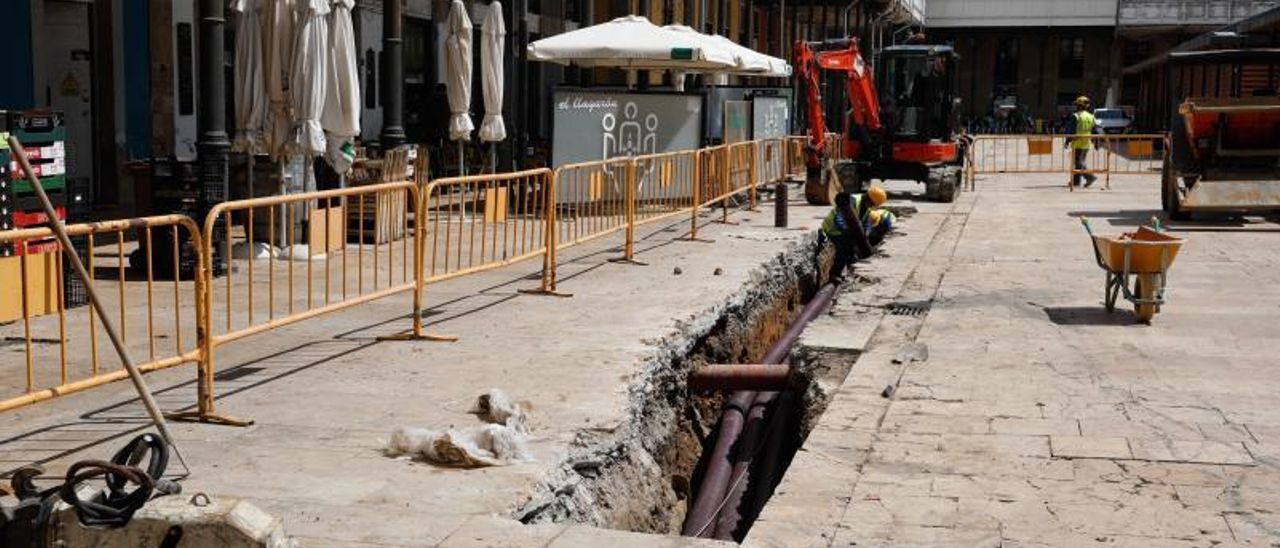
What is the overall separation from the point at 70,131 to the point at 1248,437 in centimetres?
1312

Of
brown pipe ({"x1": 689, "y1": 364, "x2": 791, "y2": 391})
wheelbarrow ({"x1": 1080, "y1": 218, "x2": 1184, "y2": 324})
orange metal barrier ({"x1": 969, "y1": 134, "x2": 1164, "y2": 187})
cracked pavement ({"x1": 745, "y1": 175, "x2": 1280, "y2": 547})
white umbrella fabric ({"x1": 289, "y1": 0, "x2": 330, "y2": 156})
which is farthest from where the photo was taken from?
orange metal barrier ({"x1": 969, "y1": 134, "x2": 1164, "y2": 187})

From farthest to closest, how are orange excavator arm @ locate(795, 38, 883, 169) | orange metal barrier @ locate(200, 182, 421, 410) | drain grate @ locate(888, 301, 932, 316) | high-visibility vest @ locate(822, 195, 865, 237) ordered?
orange excavator arm @ locate(795, 38, 883, 169) → high-visibility vest @ locate(822, 195, 865, 237) → drain grate @ locate(888, 301, 932, 316) → orange metal barrier @ locate(200, 182, 421, 410)

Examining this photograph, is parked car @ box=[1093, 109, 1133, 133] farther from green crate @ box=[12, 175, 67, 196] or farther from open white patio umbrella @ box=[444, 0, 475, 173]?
green crate @ box=[12, 175, 67, 196]

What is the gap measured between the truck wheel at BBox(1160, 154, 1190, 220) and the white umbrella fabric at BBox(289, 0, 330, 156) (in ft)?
37.8

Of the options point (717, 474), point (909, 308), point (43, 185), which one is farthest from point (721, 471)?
point (43, 185)

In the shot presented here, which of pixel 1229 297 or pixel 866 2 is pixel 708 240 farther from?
pixel 866 2

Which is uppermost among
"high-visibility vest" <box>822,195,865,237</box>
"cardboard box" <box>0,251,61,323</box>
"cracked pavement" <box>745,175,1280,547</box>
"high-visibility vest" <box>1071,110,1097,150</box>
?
"high-visibility vest" <box>1071,110,1097,150</box>

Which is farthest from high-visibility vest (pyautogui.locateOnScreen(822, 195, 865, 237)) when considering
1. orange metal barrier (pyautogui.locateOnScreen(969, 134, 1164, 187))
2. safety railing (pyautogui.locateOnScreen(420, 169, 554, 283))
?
orange metal barrier (pyautogui.locateOnScreen(969, 134, 1164, 187))

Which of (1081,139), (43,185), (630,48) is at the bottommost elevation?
(43,185)

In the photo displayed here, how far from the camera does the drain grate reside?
1130cm

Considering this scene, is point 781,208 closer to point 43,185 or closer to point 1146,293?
point 1146,293

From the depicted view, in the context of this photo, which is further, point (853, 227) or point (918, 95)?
point (918, 95)

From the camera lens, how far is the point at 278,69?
41.9 feet

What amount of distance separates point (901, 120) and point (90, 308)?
18.3 metres
